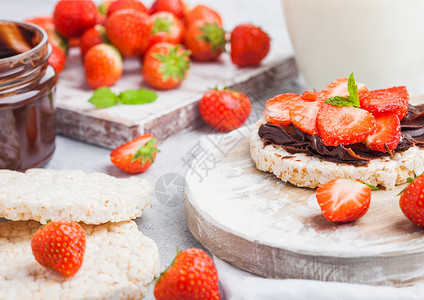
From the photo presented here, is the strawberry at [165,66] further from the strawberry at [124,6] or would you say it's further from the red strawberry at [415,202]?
the red strawberry at [415,202]

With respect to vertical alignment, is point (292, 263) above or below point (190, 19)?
below

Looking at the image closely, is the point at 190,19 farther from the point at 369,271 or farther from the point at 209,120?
the point at 369,271

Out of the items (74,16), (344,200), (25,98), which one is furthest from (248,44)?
(344,200)

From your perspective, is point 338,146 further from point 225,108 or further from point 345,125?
point 225,108

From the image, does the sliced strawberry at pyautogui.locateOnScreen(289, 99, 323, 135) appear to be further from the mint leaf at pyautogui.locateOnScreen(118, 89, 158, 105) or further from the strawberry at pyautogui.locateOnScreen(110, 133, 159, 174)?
the mint leaf at pyautogui.locateOnScreen(118, 89, 158, 105)

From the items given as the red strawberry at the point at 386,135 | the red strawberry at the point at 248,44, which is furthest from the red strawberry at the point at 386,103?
the red strawberry at the point at 248,44

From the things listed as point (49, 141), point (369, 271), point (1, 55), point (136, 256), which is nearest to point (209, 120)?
point (49, 141)

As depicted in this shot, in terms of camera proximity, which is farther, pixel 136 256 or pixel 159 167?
pixel 159 167
